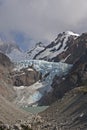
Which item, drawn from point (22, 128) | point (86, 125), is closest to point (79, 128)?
point (86, 125)

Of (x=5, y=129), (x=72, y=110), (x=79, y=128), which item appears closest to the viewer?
(x=5, y=129)

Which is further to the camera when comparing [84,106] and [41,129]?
[84,106]

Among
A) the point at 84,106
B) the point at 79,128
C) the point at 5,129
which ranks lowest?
the point at 5,129

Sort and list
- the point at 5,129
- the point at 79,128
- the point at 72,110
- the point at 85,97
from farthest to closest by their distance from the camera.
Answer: the point at 85,97 < the point at 72,110 < the point at 79,128 < the point at 5,129

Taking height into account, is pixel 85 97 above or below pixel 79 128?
above

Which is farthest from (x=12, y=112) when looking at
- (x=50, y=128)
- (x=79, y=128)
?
(x=79, y=128)

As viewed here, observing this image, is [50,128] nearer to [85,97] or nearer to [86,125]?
[86,125]

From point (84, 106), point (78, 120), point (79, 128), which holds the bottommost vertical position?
point (79, 128)

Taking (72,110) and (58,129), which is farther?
(72,110)

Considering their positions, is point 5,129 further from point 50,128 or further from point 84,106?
point 84,106
